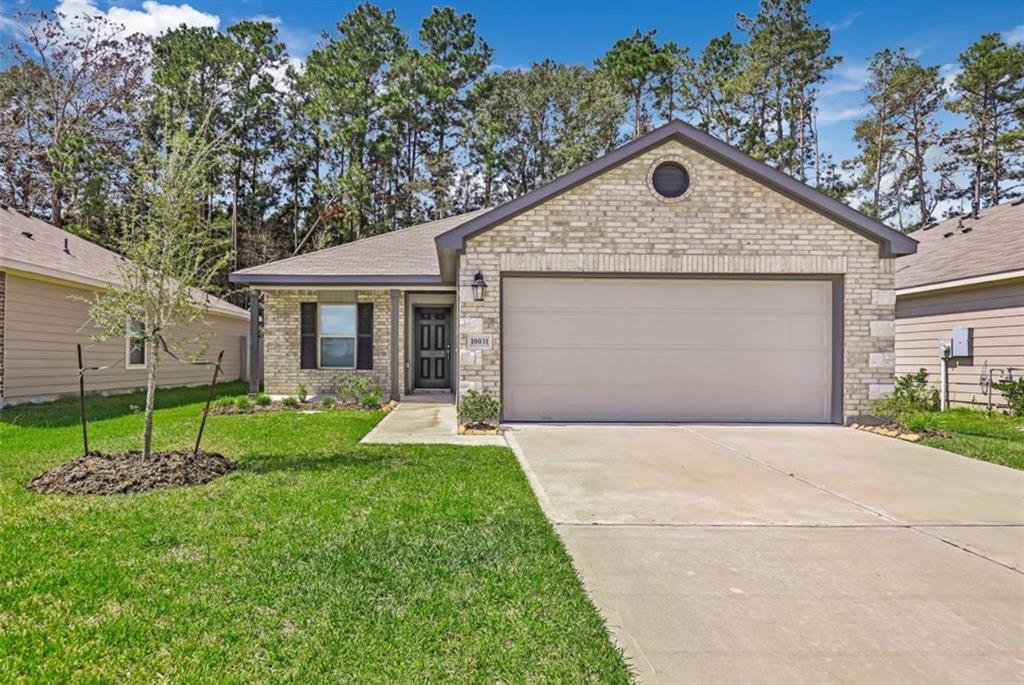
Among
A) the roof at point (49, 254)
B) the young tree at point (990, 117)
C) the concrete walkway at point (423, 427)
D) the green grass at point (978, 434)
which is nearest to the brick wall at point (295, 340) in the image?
the concrete walkway at point (423, 427)

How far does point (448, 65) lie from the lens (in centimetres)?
2912

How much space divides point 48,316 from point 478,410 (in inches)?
353

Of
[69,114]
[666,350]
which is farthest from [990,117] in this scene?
[69,114]

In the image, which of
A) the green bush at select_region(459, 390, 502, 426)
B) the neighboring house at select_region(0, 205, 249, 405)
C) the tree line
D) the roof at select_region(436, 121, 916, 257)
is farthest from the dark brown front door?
the tree line

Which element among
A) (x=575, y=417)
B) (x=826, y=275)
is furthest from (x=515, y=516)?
(x=826, y=275)

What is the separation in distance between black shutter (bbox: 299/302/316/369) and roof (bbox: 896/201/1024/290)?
12.8 metres

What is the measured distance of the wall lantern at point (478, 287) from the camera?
9.41 m

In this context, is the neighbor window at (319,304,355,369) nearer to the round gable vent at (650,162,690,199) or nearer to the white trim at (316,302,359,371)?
the white trim at (316,302,359,371)

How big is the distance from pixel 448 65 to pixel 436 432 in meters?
24.7

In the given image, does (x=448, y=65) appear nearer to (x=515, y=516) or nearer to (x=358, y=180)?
(x=358, y=180)

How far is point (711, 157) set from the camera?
31.4ft

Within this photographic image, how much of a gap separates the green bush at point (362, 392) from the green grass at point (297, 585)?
5.74 metres

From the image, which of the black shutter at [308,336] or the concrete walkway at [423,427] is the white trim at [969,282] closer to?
the concrete walkway at [423,427]

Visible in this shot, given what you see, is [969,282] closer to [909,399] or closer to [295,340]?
[909,399]
